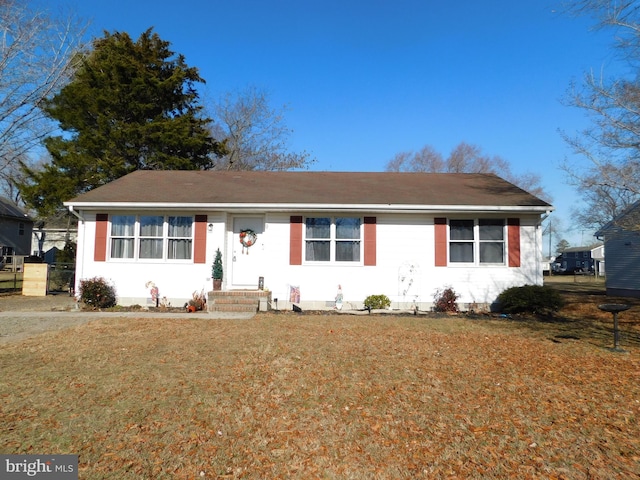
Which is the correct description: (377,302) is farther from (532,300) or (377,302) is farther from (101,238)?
(101,238)

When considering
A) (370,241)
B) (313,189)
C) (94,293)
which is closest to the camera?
(94,293)

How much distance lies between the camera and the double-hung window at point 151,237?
1111 cm

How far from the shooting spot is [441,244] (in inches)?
429

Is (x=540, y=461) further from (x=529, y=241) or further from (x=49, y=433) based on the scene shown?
(x=529, y=241)

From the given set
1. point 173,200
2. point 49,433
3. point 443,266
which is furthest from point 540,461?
point 173,200

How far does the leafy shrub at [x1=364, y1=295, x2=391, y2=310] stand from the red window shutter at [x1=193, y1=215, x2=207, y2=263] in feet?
16.2

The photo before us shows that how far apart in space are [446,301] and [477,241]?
201 centimetres

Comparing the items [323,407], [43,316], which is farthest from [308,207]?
[43,316]

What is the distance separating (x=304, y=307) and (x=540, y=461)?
8230mm

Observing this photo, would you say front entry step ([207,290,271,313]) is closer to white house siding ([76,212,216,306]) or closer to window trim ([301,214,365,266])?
white house siding ([76,212,216,306])

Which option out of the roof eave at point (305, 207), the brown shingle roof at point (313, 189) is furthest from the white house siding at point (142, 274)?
the brown shingle roof at point (313, 189)

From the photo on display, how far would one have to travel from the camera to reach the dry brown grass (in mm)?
3031

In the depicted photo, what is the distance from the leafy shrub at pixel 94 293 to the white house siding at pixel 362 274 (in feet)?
1.08

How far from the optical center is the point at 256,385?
464 cm
